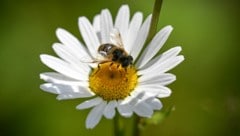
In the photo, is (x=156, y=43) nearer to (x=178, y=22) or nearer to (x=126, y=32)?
(x=126, y=32)

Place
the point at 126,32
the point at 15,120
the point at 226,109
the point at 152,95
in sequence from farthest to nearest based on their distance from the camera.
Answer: the point at 15,120, the point at 226,109, the point at 126,32, the point at 152,95

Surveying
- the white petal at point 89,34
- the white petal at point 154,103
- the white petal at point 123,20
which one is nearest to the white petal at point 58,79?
the white petal at point 89,34

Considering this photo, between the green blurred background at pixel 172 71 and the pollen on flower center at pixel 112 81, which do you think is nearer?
the pollen on flower center at pixel 112 81

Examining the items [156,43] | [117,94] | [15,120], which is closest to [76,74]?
[117,94]

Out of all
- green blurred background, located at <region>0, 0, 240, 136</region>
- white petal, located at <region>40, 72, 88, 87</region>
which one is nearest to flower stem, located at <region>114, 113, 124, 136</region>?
white petal, located at <region>40, 72, 88, 87</region>

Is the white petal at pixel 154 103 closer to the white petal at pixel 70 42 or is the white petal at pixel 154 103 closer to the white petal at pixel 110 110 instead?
the white petal at pixel 110 110

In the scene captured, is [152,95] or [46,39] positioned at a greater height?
[46,39]

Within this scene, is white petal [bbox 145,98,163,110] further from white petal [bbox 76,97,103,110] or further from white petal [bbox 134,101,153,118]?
white petal [bbox 76,97,103,110]
